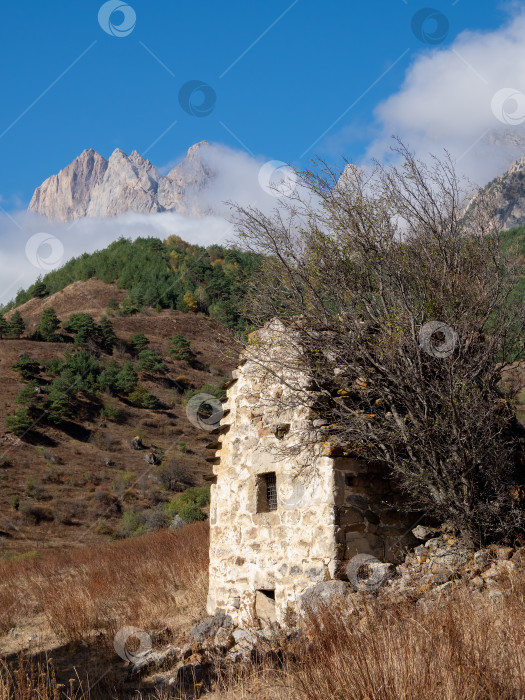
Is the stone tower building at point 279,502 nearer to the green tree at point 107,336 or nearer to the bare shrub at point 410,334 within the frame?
the bare shrub at point 410,334

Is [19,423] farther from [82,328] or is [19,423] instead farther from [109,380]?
[82,328]

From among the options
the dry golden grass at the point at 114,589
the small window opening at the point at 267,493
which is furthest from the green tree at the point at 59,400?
the small window opening at the point at 267,493

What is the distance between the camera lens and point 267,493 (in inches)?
333

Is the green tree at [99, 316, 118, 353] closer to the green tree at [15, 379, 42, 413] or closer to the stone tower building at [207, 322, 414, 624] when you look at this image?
the green tree at [15, 379, 42, 413]

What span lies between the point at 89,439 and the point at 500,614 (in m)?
34.4

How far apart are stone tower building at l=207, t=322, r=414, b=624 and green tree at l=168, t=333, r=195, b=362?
132 ft

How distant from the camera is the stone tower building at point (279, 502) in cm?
745

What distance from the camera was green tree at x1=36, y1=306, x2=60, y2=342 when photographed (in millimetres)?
47906

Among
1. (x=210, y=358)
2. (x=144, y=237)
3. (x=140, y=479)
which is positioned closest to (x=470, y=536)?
(x=140, y=479)

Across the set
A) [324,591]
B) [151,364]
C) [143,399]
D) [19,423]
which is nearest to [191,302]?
[151,364]

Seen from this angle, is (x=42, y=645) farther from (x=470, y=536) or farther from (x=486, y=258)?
(x=486, y=258)

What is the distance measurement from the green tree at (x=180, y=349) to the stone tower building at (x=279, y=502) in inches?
1587

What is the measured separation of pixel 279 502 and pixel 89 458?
92.1 feet

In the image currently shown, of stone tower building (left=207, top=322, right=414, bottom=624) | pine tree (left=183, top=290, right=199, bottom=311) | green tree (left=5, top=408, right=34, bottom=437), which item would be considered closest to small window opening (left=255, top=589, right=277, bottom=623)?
stone tower building (left=207, top=322, right=414, bottom=624)
